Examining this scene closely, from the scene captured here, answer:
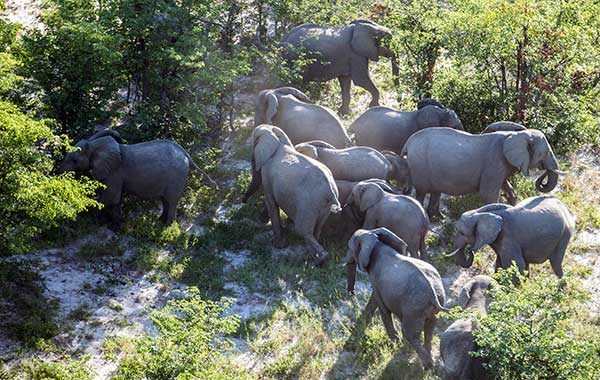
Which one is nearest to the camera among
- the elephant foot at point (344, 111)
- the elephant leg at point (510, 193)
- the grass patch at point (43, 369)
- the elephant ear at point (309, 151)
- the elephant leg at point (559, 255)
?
the grass patch at point (43, 369)

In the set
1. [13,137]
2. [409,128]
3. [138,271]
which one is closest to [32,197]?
[13,137]

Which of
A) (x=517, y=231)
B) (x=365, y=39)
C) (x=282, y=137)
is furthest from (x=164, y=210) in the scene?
(x=365, y=39)

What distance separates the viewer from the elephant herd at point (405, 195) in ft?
49.3

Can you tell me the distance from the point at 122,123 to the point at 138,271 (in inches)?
Answer: 262

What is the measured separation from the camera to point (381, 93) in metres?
27.5

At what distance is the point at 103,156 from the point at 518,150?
9.04 meters

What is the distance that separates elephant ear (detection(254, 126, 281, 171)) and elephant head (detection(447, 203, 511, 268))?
471 centimetres

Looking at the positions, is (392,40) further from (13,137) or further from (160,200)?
(13,137)

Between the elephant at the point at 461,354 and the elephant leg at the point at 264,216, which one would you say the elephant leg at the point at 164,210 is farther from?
the elephant at the point at 461,354

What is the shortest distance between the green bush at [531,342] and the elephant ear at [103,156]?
9.39 meters

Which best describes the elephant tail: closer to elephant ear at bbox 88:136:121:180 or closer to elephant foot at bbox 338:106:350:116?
elephant ear at bbox 88:136:121:180

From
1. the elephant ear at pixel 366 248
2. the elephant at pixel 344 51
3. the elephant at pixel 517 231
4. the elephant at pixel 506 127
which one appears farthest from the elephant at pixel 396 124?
the elephant ear at pixel 366 248

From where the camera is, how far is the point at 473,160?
19.5 meters

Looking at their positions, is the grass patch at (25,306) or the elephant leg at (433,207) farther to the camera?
the elephant leg at (433,207)
